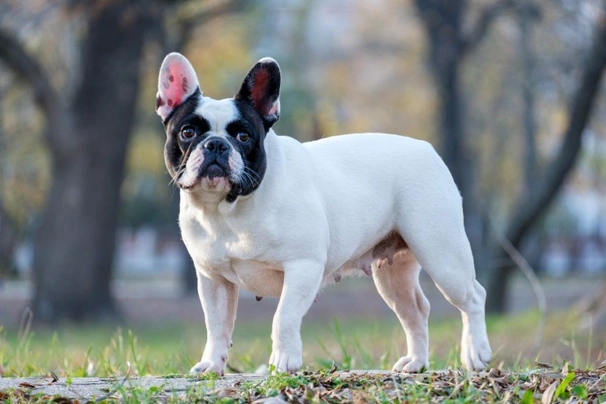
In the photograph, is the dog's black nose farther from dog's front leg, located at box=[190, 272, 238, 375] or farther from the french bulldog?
dog's front leg, located at box=[190, 272, 238, 375]

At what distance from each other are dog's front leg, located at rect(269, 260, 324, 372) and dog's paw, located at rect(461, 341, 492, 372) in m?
1.15

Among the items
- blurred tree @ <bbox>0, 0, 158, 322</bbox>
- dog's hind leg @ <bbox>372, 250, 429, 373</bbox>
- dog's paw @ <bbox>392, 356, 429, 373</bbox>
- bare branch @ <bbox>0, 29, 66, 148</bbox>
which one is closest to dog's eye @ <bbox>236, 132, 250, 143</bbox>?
dog's hind leg @ <bbox>372, 250, 429, 373</bbox>

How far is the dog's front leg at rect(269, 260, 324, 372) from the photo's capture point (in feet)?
17.2

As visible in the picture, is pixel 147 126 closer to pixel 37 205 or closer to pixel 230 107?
pixel 37 205

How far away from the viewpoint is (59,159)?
61.0ft

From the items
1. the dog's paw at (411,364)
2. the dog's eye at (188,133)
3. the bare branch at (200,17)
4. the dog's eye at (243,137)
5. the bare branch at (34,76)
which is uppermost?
the bare branch at (200,17)

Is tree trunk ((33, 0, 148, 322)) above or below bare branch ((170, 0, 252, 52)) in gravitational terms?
below

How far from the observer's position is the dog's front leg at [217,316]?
5.66 m

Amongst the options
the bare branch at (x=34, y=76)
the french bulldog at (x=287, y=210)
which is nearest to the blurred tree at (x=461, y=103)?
the bare branch at (x=34, y=76)

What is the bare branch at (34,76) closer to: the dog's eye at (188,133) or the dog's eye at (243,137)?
the dog's eye at (188,133)

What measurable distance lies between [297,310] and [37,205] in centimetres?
3050

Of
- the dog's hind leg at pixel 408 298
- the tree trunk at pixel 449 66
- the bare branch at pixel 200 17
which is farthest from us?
the bare branch at pixel 200 17

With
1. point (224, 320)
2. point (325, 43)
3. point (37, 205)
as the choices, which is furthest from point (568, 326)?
point (325, 43)

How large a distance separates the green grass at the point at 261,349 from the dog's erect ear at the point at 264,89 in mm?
1657
